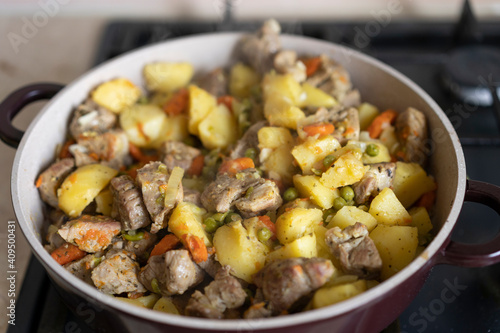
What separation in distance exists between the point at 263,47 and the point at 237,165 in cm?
83

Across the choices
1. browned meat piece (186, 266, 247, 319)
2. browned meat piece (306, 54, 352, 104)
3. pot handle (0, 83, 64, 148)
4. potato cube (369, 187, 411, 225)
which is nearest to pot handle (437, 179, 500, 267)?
potato cube (369, 187, 411, 225)

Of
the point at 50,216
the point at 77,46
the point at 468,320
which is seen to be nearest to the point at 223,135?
the point at 50,216

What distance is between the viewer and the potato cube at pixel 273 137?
215 centimetres

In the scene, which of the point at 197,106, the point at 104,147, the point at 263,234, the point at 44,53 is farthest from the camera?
the point at 44,53

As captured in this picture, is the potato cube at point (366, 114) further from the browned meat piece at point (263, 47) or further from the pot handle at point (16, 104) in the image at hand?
the pot handle at point (16, 104)

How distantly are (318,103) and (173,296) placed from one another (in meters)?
1.16

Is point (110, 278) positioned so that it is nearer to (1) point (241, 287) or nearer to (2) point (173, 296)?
(2) point (173, 296)

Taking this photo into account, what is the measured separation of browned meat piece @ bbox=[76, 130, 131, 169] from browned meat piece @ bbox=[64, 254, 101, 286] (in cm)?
56

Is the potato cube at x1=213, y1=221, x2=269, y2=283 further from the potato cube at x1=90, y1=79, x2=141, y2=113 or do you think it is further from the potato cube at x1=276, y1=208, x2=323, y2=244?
the potato cube at x1=90, y1=79, x2=141, y2=113

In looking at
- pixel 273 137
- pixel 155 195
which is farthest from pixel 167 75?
pixel 155 195

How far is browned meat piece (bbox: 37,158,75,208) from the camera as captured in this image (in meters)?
2.15

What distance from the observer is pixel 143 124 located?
248cm

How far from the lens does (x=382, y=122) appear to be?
2.37 metres

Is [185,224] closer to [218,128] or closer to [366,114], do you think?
[218,128]
